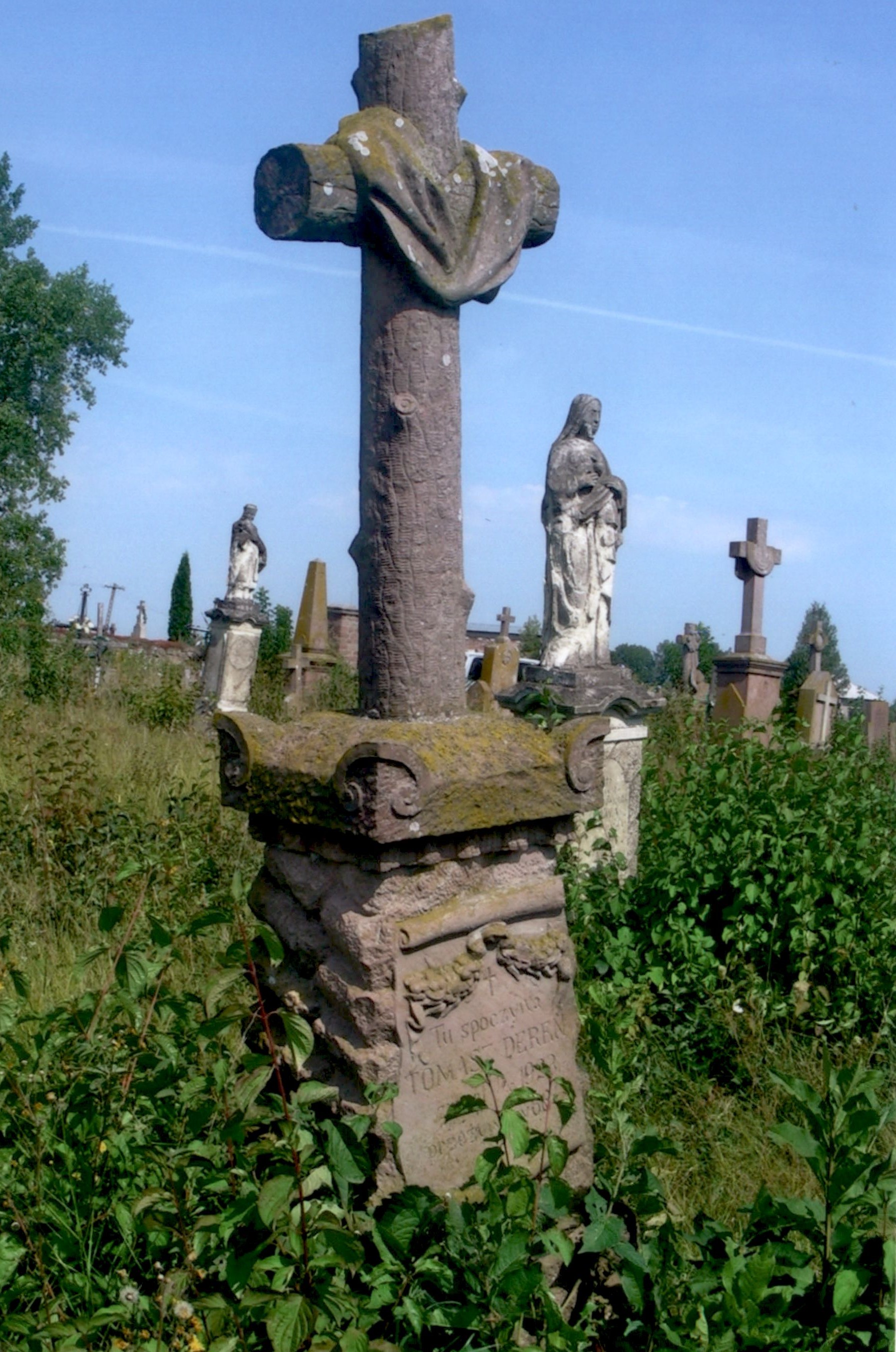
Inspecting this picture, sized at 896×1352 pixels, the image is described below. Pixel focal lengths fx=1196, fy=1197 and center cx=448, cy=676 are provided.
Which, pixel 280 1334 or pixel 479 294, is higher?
pixel 479 294

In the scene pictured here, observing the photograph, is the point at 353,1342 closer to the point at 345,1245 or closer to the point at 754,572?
the point at 345,1245

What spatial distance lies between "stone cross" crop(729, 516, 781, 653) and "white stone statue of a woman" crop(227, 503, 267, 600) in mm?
6063

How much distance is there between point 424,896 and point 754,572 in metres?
10.1

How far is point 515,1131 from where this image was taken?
224 cm

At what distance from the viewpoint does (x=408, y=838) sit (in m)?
2.73

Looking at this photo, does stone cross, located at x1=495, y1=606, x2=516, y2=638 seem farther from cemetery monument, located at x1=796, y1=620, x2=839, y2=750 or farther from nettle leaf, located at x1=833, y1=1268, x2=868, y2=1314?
nettle leaf, located at x1=833, y1=1268, x2=868, y2=1314

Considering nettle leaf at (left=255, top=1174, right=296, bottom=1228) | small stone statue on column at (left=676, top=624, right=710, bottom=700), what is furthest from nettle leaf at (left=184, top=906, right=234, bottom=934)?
small stone statue on column at (left=676, top=624, right=710, bottom=700)

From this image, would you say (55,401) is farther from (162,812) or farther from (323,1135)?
(323,1135)

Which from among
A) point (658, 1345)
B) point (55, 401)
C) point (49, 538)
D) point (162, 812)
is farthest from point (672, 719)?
point (55, 401)

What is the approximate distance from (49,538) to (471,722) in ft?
79.3

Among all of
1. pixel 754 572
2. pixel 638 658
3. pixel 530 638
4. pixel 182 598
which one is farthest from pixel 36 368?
pixel 638 658

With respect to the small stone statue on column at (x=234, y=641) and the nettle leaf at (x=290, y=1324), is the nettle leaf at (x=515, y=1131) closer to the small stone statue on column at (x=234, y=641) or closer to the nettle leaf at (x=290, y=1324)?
the nettle leaf at (x=290, y=1324)

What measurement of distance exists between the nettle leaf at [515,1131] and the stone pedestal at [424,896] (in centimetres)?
55

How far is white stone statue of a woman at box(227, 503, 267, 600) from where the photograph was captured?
15.0 meters
